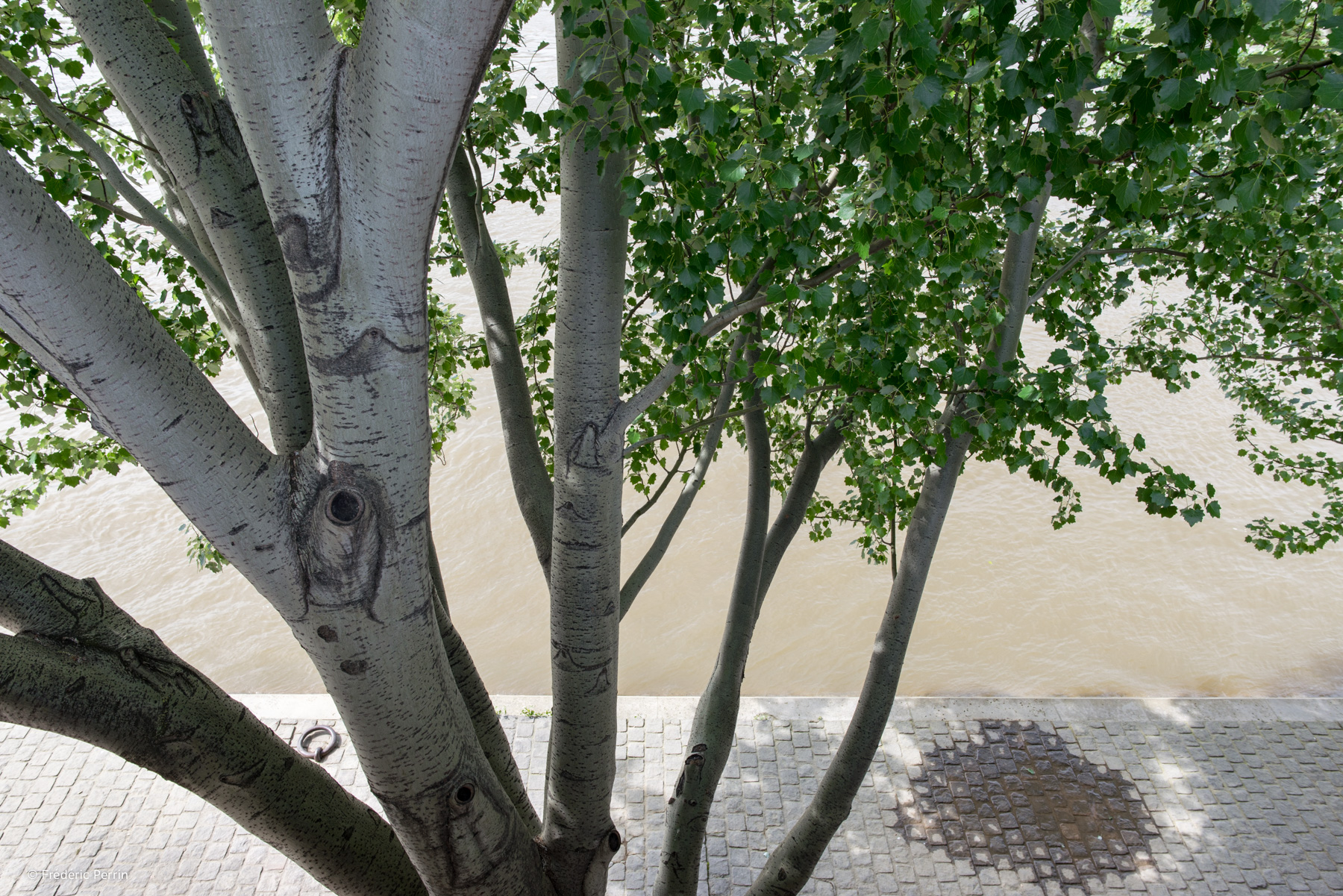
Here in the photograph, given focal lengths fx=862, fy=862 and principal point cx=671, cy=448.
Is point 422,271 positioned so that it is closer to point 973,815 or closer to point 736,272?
point 736,272

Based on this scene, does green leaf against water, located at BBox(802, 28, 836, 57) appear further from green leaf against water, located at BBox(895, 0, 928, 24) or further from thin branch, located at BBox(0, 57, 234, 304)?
thin branch, located at BBox(0, 57, 234, 304)

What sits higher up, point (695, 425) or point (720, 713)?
point (695, 425)

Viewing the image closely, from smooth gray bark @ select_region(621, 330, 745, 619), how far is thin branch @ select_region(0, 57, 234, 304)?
164cm

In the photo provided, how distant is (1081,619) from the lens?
8352mm

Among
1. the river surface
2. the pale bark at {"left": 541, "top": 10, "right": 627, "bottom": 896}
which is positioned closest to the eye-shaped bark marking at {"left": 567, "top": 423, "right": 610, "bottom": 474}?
the pale bark at {"left": 541, "top": 10, "right": 627, "bottom": 896}

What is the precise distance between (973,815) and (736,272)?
4.47 meters

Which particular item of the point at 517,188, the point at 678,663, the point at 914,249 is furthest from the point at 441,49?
the point at 678,663

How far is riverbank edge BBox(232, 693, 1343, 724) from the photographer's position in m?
6.14

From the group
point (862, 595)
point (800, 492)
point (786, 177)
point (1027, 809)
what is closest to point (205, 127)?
point (786, 177)

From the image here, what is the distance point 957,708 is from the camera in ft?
20.4

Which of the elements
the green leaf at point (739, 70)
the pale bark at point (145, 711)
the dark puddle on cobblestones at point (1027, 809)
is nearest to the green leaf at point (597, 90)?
the green leaf at point (739, 70)

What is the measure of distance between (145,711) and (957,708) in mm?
5692

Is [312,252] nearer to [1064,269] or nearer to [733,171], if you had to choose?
[733,171]

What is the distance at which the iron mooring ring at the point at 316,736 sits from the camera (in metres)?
5.71
